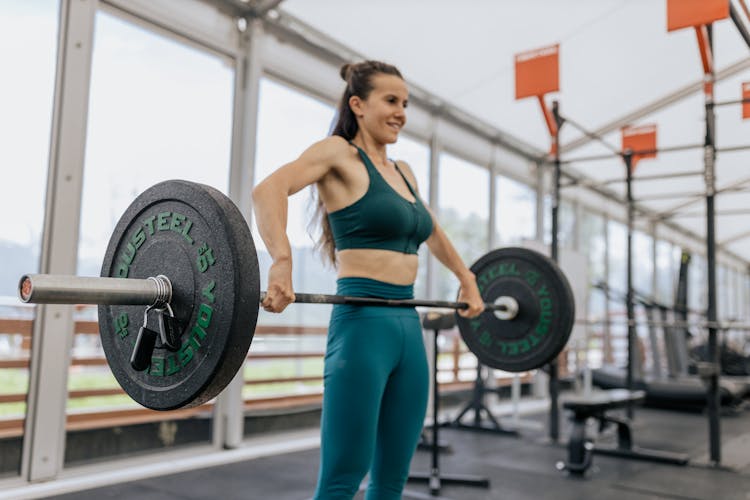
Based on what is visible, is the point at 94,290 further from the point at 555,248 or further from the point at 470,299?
the point at 555,248

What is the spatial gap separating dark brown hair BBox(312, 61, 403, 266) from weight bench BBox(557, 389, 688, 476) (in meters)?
2.00

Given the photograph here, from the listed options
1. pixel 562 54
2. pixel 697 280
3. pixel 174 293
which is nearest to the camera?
pixel 174 293

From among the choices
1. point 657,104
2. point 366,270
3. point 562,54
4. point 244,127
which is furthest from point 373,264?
point 657,104

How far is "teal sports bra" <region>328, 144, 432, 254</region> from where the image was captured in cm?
125

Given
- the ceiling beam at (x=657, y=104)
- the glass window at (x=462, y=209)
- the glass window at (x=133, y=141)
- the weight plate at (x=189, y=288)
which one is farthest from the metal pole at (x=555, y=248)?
the weight plate at (x=189, y=288)

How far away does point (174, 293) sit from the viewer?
963 mm

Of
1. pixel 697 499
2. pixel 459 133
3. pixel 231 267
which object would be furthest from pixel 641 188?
pixel 231 267

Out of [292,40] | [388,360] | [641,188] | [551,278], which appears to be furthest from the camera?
[641,188]

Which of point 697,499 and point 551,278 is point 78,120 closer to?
point 551,278

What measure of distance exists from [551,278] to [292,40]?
237 cm

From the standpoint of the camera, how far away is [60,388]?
2477mm

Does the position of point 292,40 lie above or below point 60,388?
above

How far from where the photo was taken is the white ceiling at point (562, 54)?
349 centimetres

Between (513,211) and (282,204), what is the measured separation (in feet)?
15.7
